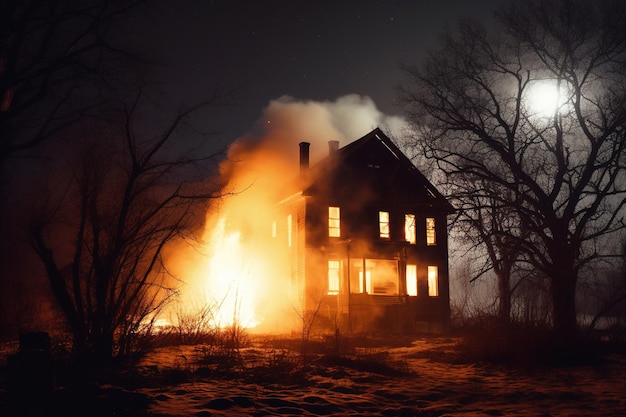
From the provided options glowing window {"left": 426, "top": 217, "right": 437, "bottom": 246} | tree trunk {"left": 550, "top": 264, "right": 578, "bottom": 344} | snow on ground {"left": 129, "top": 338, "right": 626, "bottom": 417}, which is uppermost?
glowing window {"left": 426, "top": 217, "right": 437, "bottom": 246}

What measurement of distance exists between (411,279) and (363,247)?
4.96 metres

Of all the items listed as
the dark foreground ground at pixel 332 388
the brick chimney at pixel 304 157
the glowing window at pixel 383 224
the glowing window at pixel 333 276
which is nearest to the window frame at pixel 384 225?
the glowing window at pixel 383 224

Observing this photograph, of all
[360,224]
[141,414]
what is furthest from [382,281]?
[141,414]

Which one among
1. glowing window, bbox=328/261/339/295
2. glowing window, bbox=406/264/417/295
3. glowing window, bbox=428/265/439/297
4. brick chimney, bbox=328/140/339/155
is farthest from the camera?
brick chimney, bbox=328/140/339/155

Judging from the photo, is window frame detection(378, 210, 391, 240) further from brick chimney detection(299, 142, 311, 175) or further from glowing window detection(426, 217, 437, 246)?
brick chimney detection(299, 142, 311, 175)

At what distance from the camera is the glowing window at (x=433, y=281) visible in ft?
99.0

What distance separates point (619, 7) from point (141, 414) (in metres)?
17.5

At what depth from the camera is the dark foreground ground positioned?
7.46 m

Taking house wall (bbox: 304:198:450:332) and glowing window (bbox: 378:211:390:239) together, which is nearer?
house wall (bbox: 304:198:450:332)

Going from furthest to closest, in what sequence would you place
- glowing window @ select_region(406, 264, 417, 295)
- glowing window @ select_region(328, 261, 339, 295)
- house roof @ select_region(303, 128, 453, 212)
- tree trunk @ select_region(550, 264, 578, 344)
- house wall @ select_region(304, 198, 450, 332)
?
glowing window @ select_region(406, 264, 417, 295) < house roof @ select_region(303, 128, 453, 212) < glowing window @ select_region(328, 261, 339, 295) < house wall @ select_region(304, 198, 450, 332) < tree trunk @ select_region(550, 264, 578, 344)

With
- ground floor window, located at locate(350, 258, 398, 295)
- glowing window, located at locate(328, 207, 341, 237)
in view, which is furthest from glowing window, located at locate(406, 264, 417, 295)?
glowing window, located at locate(328, 207, 341, 237)

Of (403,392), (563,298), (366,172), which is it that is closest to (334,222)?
(366,172)

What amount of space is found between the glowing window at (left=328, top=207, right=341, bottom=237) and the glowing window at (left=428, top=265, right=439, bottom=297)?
20.4ft

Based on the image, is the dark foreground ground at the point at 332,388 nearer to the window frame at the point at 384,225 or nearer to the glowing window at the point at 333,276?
the glowing window at the point at 333,276
